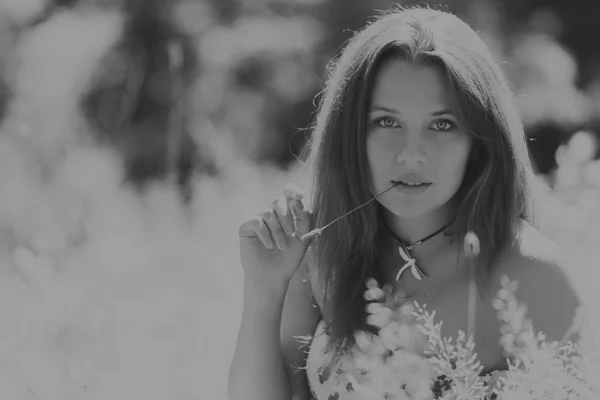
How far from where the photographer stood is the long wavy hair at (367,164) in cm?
167

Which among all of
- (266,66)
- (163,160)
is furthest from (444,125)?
(266,66)

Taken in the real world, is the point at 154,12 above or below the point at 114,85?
above

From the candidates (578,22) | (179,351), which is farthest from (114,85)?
(179,351)

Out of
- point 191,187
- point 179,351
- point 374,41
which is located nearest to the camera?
point 374,41

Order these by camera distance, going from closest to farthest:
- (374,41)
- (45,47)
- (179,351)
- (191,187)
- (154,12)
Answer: (374,41), (179,351), (191,187), (45,47), (154,12)

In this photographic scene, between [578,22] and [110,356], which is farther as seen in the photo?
[578,22]

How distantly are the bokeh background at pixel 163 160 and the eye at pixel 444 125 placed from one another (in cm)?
26

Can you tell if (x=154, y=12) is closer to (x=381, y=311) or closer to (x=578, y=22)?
(x=578, y=22)

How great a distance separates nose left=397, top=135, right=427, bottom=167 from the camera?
1.59m

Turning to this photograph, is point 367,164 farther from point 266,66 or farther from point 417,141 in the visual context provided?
point 266,66

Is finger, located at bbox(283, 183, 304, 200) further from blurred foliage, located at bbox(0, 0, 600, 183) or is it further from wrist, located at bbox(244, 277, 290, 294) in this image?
blurred foliage, located at bbox(0, 0, 600, 183)

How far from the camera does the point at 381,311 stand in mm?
1121

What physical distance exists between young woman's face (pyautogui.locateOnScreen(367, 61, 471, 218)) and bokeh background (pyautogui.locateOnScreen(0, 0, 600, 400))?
9.8 inches

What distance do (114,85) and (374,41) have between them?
455cm
